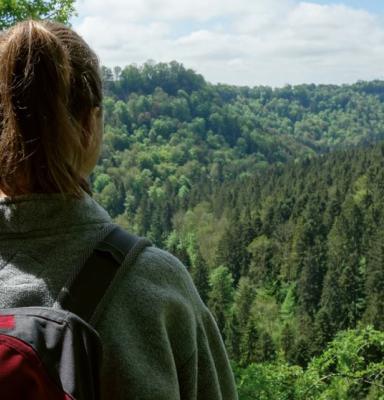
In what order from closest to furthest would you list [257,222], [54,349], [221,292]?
[54,349], [221,292], [257,222]

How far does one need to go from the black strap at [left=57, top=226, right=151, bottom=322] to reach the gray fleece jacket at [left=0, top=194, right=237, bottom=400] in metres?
0.02

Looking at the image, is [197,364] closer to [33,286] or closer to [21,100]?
[33,286]

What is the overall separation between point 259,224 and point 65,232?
67.8 meters

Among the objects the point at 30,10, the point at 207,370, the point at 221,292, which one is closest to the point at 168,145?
the point at 221,292

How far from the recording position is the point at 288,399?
8.95m

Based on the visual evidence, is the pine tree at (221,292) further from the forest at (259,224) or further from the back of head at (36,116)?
the back of head at (36,116)

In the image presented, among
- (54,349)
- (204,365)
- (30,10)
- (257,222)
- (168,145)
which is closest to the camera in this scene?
(54,349)

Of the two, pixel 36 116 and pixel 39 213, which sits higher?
pixel 36 116

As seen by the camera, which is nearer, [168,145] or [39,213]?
[39,213]

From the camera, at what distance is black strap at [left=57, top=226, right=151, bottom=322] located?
114 centimetres

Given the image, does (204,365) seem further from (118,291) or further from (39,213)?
(39,213)

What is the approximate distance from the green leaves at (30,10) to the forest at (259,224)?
5.25 feet

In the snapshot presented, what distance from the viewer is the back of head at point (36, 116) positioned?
48.1 inches

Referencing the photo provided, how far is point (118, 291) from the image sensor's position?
3.88ft
